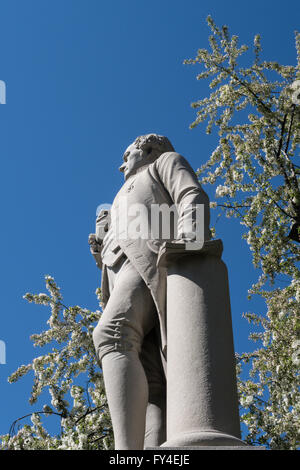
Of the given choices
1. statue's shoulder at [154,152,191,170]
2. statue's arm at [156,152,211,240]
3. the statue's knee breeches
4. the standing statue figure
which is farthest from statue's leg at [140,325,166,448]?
statue's shoulder at [154,152,191,170]

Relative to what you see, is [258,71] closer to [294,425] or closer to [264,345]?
[264,345]

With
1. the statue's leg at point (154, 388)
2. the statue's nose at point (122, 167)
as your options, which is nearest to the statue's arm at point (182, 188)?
the statue's nose at point (122, 167)

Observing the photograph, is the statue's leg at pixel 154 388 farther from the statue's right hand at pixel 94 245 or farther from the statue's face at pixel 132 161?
the statue's face at pixel 132 161

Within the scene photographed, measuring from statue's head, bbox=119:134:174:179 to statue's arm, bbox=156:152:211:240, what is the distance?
0.55m

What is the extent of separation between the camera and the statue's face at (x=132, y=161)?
6.18 metres

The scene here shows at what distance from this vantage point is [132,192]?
5.65 m

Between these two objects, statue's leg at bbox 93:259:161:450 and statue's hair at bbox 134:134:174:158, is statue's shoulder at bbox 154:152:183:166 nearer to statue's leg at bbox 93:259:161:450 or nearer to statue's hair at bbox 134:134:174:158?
statue's hair at bbox 134:134:174:158

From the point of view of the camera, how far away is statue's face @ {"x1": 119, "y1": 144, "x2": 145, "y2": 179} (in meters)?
6.18

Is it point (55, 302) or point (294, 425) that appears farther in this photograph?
point (55, 302)
